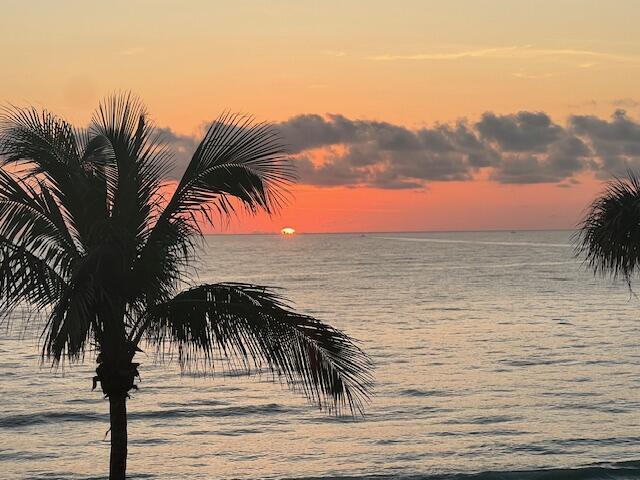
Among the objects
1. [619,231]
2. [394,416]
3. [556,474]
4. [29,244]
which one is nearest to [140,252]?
[29,244]

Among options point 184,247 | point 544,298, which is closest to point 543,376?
point 184,247

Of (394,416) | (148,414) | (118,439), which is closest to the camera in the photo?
(118,439)

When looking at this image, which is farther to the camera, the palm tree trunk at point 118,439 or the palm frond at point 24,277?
the palm tree trunk at point 118,439

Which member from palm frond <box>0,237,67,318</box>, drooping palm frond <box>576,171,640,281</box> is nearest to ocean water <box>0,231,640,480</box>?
drooping palm frond <box>576,171,640,281</box>

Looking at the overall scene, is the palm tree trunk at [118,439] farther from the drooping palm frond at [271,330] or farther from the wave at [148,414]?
the wave at [148,414]

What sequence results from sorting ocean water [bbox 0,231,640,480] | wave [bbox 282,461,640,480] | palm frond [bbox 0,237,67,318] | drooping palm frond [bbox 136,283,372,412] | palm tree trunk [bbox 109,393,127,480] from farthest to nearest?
ocean water [bbox 0,231,640,480]
wave [bbox 282,461,640,480]
palm tree trunk [bbox 109,393,127,480]
drooping palm frond [bbox 136,283,372,412]
palm frond [bbox 0,237,67,318]

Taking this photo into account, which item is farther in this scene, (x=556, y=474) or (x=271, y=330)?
(x=556, y=474)

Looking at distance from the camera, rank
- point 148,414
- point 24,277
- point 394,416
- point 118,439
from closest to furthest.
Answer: point 24,277 < point 118,439 < point 394,416 < point 148,414

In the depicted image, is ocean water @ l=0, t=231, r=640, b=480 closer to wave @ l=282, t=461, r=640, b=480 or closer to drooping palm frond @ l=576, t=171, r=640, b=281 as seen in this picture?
wave @ l=282, t=461, r=640, b=480

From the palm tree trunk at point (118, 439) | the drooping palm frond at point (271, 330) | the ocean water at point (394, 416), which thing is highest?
the drooping palm frond at point (271, 330)

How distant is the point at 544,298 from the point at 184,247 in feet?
272

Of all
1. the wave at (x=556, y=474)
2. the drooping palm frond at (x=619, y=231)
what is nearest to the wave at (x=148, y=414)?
the wave at (x=556, y=474)

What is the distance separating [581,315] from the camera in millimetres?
72875

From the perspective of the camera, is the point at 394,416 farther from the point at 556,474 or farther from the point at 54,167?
the point at 54,167
